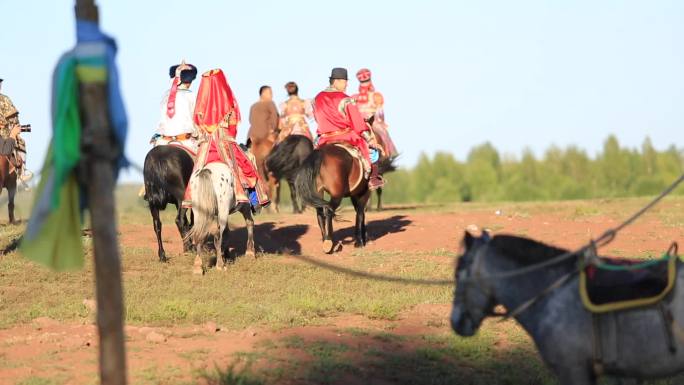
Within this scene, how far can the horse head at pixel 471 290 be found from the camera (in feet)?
23.0

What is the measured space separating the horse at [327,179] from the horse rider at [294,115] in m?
7.21

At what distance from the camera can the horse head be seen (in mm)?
7000

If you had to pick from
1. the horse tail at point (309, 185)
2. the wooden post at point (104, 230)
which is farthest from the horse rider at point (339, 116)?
the wooden post at point (104, 230)

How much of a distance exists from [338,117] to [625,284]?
10.5 meters

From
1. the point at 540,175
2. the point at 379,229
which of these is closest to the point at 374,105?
the point at 379,229

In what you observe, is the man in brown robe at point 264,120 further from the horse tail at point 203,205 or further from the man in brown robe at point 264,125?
the horse tail at point 203,205

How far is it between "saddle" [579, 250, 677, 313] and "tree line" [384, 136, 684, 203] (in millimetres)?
32362

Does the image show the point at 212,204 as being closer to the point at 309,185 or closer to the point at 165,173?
the point at 165,173

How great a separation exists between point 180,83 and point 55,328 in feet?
18.3

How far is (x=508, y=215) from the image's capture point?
71.8 feet

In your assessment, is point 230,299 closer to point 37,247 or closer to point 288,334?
point 288,334

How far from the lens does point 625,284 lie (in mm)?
6980

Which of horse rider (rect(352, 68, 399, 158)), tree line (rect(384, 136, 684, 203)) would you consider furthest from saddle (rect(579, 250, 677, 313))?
tree line (rect(384, 136, 684, 203))

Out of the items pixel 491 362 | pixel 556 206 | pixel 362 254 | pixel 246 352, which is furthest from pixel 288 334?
pixel 556 206
